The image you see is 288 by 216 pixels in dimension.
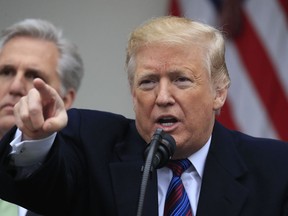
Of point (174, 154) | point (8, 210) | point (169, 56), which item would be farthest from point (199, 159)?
point (8, 210)

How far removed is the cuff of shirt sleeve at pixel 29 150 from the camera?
250 centimetres

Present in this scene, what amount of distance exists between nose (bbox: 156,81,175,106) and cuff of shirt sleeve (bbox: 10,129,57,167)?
0.36 m

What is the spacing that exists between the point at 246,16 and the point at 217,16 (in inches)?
6.2

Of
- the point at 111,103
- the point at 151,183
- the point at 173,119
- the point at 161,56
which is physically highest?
the point at 111,103

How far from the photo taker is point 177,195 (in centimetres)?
279

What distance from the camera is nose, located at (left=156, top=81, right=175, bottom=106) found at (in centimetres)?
272

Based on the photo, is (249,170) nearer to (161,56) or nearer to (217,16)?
(161,56)

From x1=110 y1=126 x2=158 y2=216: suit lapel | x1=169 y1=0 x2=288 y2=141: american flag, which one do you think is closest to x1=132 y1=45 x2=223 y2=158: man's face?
x1=110 y1=126 x2=158 y2=216: suit lapel

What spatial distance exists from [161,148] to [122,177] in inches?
16.9

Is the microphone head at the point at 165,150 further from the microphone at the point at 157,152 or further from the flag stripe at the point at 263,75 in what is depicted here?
the flag stripe at the point at 263,75

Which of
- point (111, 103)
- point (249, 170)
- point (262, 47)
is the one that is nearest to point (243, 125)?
point (262, 47)

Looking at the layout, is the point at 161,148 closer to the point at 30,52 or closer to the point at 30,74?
the point at 30,74

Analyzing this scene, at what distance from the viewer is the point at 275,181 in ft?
9.45

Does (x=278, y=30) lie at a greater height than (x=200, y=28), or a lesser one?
greater
